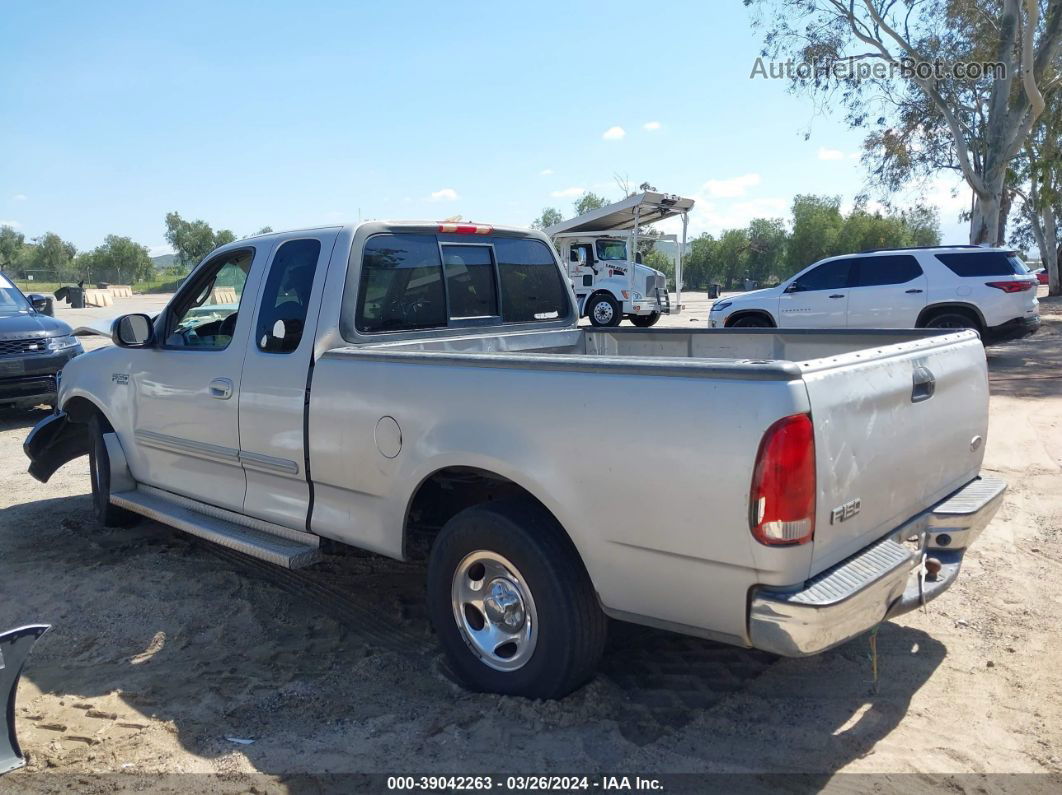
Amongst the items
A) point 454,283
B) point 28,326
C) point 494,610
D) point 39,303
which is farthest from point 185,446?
point 39,303

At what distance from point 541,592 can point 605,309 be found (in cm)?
2001

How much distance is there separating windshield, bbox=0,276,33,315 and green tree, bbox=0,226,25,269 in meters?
72.1

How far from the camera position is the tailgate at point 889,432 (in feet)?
8.57

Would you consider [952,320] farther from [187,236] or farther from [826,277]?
[187,236]

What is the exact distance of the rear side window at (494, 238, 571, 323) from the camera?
4.89 m

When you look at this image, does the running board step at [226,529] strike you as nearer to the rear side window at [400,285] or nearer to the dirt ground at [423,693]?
the dirt ground at [423,693]

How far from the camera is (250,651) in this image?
3.92m

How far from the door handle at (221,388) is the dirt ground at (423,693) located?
45.4 inches

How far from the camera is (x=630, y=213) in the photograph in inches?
879

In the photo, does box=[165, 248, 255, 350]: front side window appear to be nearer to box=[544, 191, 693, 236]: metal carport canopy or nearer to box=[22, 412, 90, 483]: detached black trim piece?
box=[22, 412, 90, 483]: detached black trim piece

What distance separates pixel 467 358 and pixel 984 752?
2.43 m

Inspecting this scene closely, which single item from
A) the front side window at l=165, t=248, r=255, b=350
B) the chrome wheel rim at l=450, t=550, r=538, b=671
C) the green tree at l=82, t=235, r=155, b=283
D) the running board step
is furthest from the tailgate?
the green tree at l=82, t=235, r=155, b=283

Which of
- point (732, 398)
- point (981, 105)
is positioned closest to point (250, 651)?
point (732, 398)

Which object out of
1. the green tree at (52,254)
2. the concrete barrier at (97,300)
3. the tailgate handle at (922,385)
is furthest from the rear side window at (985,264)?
the green tree at (52,254)
